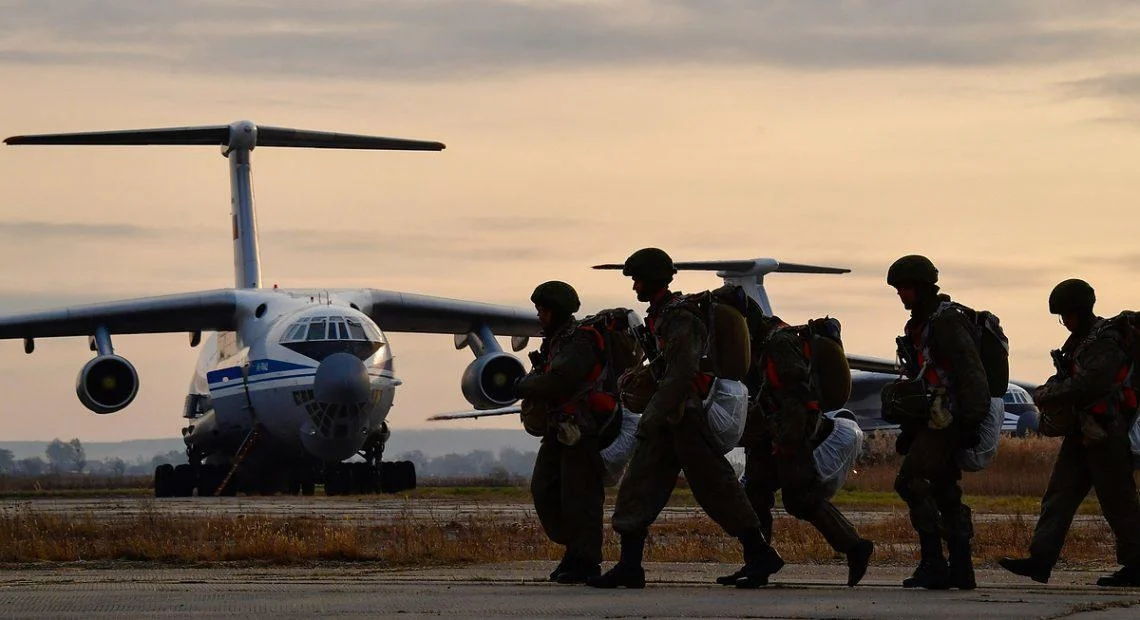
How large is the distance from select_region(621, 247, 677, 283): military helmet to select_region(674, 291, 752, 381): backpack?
31 centimetres

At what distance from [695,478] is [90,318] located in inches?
855

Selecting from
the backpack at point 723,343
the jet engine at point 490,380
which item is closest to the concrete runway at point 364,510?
the jet engine at point 490,380

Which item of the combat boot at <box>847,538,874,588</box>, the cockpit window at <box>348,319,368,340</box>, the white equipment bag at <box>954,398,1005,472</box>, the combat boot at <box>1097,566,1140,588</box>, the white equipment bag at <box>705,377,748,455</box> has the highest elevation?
the cockpit window at <box>348,319,368,340</box>

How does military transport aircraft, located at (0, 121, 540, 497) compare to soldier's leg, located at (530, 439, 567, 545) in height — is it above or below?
above

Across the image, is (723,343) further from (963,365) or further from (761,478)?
(963,365)

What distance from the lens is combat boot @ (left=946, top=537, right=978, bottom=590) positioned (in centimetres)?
963

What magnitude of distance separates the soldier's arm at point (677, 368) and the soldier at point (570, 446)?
63 centimetres

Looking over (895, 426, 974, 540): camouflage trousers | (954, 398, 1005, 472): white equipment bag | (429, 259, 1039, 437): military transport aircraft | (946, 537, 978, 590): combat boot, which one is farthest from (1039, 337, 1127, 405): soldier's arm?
(429, 259, 1039, 437): military transport aircraft

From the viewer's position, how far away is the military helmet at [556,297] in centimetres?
1054

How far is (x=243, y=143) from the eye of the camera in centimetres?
3406

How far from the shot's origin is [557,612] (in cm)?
777

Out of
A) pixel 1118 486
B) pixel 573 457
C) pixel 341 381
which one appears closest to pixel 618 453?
pixel 573 457

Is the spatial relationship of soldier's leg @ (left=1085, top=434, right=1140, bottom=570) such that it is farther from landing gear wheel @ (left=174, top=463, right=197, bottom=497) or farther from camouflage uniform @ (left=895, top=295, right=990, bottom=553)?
landing gear wheel @ (left=174, top=463, right=197, bottom=497)

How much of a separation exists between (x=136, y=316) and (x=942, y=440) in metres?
22.0
